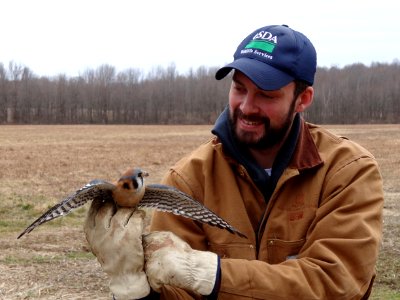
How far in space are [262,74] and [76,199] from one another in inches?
47.8

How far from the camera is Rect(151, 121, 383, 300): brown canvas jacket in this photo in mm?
2826

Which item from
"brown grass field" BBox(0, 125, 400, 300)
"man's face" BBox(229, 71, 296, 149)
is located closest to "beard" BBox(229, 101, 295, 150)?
"man's face" BBox(229, 71, 296, 149)

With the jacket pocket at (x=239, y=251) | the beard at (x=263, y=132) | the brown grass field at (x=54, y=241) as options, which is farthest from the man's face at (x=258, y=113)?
the brown grass field at (x=54, y=241)

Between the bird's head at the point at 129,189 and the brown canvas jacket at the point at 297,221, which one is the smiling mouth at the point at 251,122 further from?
the bird's head at the point at 129,189

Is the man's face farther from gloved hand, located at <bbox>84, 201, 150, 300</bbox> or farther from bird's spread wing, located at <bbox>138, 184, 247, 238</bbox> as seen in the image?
gloved hand, located at <bbox>84, 201, 150, 300</bbox>

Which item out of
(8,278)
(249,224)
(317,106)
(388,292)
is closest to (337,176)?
(249,224)

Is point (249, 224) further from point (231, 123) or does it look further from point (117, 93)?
point (117, 93)

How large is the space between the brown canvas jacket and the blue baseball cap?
0.37 meters

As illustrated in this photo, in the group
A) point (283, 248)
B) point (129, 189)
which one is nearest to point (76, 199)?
point (129, 189)

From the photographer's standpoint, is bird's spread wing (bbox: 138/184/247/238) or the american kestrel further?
bird's spread wing (bbox: 138/184/247/238)

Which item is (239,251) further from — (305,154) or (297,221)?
(305,154)

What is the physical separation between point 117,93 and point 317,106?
38660 millimetres

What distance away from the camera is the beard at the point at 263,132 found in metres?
3.14

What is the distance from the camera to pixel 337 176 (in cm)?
309
